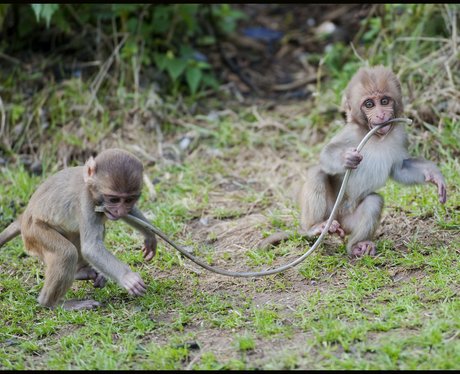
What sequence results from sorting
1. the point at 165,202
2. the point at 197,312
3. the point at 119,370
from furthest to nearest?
1. the point at 165,202
2. the point at 197,312
3. the point at 119,370

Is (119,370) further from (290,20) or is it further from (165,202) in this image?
(290,20)

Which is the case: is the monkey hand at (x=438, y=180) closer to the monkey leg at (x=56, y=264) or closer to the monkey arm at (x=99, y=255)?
the monkey arm at (x=99, y=255)

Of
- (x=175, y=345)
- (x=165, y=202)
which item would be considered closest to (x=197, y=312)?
(x=175, y=345)

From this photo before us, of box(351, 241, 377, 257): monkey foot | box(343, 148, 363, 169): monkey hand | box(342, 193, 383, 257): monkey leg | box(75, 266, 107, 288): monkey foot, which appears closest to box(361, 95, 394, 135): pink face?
box(343, 148, 363, 169): monkey hand

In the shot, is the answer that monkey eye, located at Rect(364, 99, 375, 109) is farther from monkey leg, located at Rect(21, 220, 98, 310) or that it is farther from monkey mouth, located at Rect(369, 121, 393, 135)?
monkey leg, located at Rect(21, 220, 98, 310)

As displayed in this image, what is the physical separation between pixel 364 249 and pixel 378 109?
4.44ft

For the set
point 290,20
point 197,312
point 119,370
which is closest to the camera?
point 119,370

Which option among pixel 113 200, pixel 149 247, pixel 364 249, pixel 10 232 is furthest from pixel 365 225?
pixel 10 232

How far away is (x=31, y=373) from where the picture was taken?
5875 mm

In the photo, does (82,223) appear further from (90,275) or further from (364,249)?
(364,249)

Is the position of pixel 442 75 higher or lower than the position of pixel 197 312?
higher

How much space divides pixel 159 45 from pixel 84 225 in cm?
547

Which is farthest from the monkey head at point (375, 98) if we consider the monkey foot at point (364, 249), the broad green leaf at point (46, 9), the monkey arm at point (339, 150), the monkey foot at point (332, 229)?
the broad green leaf at point (46, 9)

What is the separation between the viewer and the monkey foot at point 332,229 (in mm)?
7379
